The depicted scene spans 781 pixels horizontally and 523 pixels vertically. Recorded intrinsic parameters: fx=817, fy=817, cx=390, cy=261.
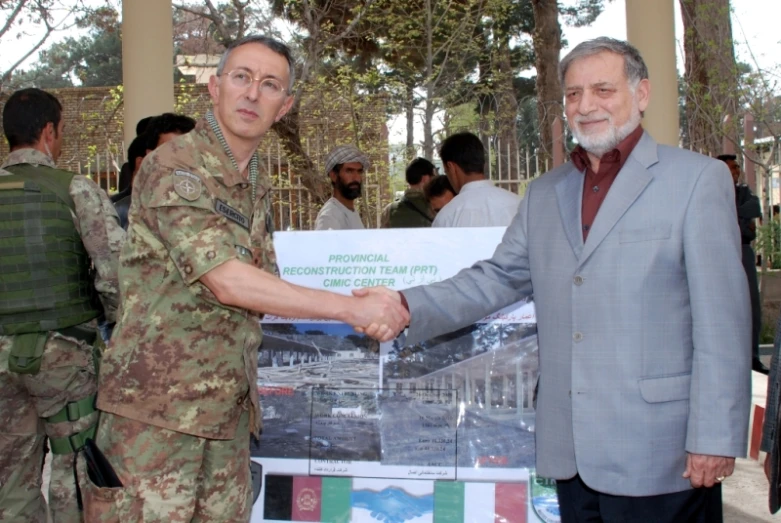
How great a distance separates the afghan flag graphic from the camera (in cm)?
345

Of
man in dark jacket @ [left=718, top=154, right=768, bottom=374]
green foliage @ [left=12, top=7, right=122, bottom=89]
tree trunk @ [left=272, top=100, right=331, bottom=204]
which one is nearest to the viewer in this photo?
man in dark jacket @ [left=718, top=154, right=768, bottom=374]

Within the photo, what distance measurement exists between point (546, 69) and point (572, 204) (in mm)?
11839

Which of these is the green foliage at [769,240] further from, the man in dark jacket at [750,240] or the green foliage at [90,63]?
the green foliage at [90,63]

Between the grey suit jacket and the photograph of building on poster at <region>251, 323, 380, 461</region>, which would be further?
the photograph of building on poster at <region>251, 323, 380, 461</region>

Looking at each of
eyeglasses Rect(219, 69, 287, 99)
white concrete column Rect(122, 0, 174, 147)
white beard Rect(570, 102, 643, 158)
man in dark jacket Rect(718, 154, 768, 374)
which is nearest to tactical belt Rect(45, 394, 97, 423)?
eyeglasses Rect(219, 69, 287, 99)

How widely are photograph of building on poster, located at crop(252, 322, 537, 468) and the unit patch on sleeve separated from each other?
1.23 meters

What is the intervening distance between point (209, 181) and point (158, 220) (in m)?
0.20

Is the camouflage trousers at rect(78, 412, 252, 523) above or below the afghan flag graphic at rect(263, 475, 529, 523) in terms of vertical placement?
above

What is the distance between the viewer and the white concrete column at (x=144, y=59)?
586cm

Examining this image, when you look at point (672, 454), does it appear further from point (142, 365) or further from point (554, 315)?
point (142, 365)

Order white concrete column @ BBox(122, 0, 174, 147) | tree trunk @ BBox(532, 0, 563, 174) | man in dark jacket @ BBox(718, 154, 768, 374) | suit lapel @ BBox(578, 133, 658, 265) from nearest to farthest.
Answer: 1. suit lapel @ BBox(578, 133, 658, 265)
2. white concrete column @ BBox(122, 0, 174, 147)
3. man in dark jacket @ BBox(718, 154, 768, 374)
4. tree trunk @ BBox(532, 0, 563, 174)

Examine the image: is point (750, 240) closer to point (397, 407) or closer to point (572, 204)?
point (397, 407)

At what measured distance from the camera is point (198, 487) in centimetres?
264

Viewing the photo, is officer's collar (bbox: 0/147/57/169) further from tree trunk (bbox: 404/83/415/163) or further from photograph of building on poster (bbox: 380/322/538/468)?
tree trunk (bbox: 404/83/415/163)
